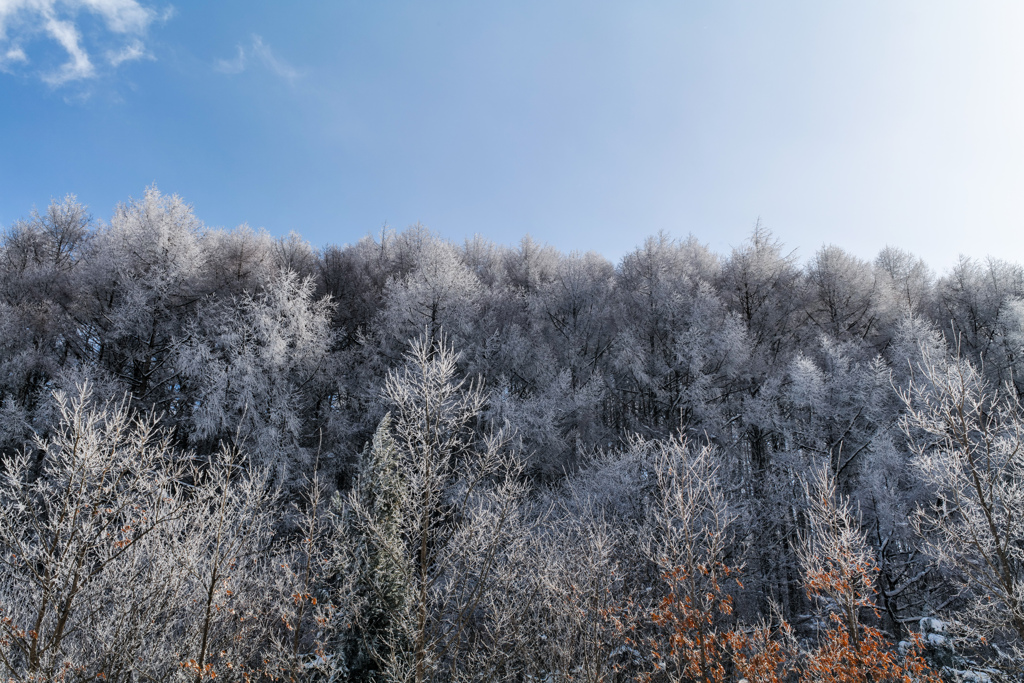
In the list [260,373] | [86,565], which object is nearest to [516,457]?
[260,373]

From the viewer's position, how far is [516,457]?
13.2 metres

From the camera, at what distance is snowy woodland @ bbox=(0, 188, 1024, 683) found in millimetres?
6789

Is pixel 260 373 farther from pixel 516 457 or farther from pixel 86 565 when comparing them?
pixel 86 565

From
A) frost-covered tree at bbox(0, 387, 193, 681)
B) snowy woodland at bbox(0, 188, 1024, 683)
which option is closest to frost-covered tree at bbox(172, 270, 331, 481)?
snowy woodland at bbox(0, 188, 1024, 683)

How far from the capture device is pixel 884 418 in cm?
1434

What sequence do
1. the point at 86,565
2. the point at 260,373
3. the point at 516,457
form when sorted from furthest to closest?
1. the point at 260,373
2. the point at 516,457
3. the point at 86,565

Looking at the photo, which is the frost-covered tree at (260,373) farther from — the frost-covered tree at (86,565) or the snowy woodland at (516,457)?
the frost-covered tree at (86,565)

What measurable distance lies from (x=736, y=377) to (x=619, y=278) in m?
8.71

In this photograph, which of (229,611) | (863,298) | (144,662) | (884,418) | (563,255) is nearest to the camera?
(144,662)

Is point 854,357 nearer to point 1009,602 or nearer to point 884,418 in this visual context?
point 884,418

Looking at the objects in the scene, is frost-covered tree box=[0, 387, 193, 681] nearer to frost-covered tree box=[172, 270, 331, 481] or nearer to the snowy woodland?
the snowy woodland

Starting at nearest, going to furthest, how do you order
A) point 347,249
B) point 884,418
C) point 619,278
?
point 884,418, point 619,278, point 347,249

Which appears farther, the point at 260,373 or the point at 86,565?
the point at 260,373

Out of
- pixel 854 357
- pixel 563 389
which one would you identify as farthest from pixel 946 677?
pixel 854 357
